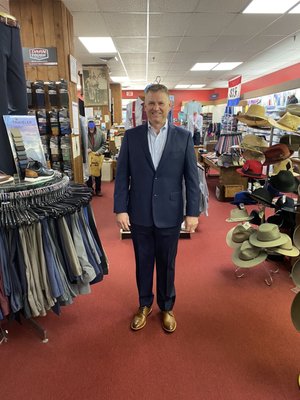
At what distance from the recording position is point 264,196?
2414 mm

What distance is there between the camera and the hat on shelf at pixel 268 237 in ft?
7.29

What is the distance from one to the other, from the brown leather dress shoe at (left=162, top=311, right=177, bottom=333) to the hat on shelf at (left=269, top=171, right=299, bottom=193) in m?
1.33

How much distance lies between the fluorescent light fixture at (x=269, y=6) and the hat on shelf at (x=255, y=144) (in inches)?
114

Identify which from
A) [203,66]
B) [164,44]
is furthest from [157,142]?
[203,66]

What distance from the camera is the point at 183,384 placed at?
1661 millimetres

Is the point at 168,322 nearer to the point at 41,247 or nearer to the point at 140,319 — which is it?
the point at 140,319

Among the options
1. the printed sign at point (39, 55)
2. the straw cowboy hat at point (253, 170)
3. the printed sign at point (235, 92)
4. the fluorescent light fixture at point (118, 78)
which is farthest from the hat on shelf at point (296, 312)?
the fluorescent light fixture at point (118, 78)

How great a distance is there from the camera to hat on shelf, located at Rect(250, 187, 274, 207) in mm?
2389

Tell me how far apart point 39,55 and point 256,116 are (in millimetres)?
3286

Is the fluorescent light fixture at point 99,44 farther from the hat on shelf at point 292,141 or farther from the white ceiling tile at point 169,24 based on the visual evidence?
the hat on shelf at point 292,141

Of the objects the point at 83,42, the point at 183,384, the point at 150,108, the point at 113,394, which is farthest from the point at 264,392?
the point at 83,42

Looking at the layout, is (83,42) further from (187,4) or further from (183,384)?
(183,384)

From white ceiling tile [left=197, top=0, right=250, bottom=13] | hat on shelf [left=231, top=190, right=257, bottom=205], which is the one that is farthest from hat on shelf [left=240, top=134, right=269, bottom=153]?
white ceiling tile [left=197, top=0, right=250, bottom=13]

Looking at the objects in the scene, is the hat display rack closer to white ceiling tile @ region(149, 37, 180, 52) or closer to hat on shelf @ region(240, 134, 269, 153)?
hat on shelf @ region(240, 134, 269, 153)
